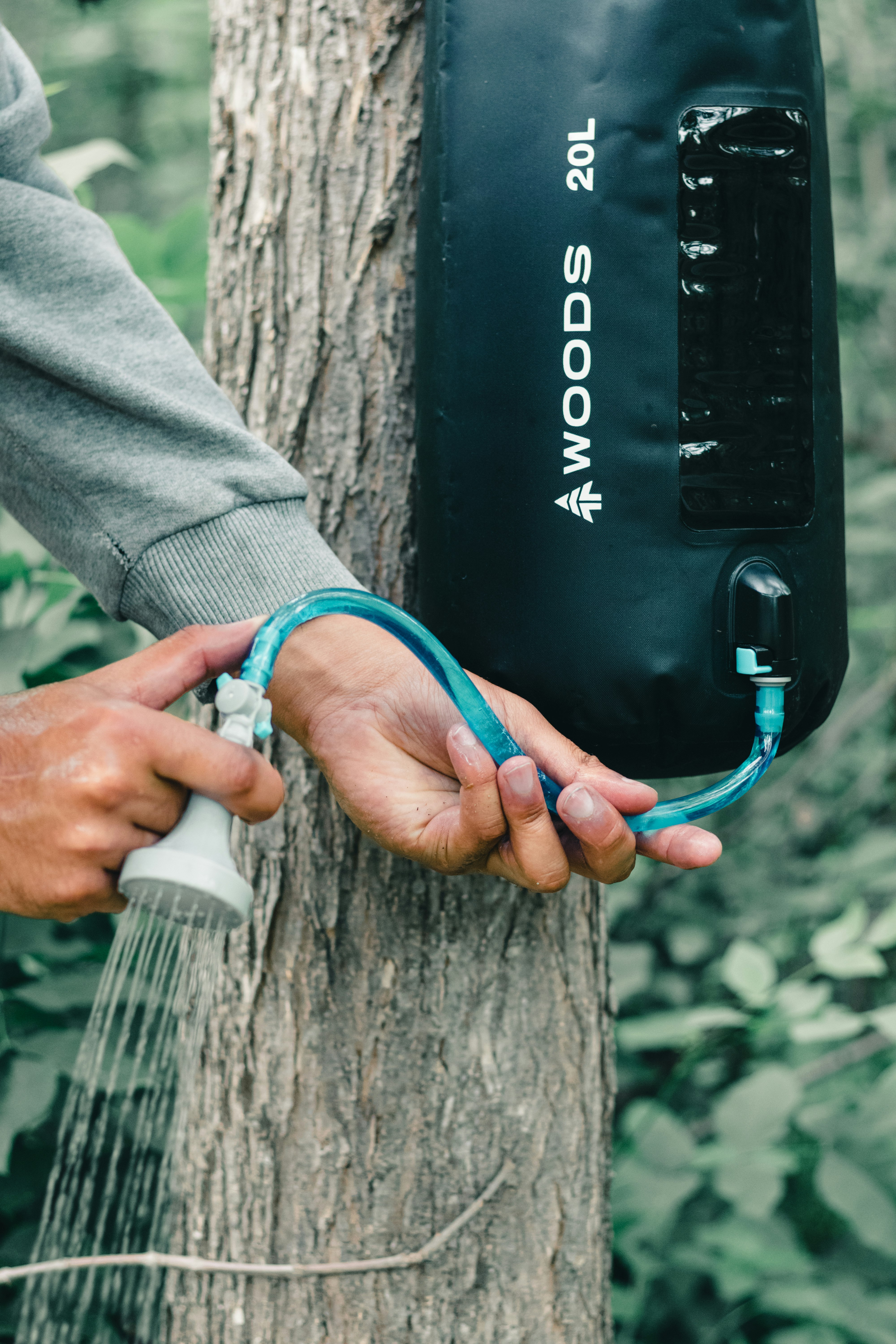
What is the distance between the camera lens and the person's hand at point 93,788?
58 centimetres

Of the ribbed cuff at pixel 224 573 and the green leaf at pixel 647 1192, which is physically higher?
A: the ribbed cuff at pixel 224 573

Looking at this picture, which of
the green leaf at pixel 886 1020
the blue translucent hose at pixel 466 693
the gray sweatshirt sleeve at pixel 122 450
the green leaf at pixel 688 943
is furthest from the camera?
the green leaf at pixel 688 943

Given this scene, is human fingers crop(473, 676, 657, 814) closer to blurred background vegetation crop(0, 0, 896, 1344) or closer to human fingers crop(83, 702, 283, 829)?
human fingers crop(83, 702, 283, 829)

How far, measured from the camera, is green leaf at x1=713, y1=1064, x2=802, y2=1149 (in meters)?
1.41

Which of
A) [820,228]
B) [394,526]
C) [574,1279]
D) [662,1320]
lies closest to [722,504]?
[820,228]

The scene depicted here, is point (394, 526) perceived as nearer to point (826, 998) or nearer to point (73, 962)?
point (73, 962)

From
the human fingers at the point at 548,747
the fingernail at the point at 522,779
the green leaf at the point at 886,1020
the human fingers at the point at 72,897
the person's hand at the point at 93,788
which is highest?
the human fingers at the point at 548,747

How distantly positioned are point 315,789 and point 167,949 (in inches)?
14.6

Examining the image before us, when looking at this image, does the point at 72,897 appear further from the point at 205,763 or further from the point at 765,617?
the point at 765,617

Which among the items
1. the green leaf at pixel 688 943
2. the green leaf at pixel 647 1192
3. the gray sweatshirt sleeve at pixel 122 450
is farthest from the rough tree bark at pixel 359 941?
the green leaf at pixel 688 943

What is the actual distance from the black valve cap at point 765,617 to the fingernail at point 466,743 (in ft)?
0.71

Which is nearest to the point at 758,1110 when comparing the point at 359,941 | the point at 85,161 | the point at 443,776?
the point at 359,941

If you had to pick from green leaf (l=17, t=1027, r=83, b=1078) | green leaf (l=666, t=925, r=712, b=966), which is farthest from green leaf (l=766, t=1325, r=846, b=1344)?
green leaf (l=17, t=1027, r=83, b=1078)

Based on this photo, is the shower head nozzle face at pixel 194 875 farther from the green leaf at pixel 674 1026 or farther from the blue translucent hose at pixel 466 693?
the green leaf at pixel 674 1026
